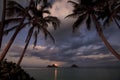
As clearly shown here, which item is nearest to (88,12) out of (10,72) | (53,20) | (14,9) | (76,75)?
(53,20)

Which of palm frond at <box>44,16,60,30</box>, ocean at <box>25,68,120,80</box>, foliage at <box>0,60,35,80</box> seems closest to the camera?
foliage at <box>0,60,35,80</box>

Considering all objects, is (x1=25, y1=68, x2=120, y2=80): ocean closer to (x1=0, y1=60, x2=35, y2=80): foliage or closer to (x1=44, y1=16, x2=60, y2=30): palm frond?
(x1=44, y1=16, x2=60, y2=30): palm frond

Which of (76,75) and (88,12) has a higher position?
(76,75)

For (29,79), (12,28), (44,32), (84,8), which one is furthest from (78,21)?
(29,79)

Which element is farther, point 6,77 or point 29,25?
point 29,25

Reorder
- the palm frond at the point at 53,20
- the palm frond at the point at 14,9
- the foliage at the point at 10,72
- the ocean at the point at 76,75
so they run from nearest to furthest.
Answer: the foliage at the point at 10,72, the palm frond at the point at 14,9, the palm frond at the point at 53,20, the ocean at the point at 76,75

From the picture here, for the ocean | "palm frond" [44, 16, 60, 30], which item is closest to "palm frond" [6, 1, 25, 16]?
"palm frond" [44, 16, 60, 30]

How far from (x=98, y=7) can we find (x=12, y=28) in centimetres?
866

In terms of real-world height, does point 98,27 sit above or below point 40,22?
below

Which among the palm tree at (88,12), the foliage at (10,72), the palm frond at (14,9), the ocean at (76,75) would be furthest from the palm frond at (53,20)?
the ocean at (76,75)

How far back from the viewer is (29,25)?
21484mm

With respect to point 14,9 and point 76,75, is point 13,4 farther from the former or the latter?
point 76,75

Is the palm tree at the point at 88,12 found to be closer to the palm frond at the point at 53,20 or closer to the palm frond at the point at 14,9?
the palm frond at the point at 53,20

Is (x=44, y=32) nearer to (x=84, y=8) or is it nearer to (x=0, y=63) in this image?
(x=84, y=8)
